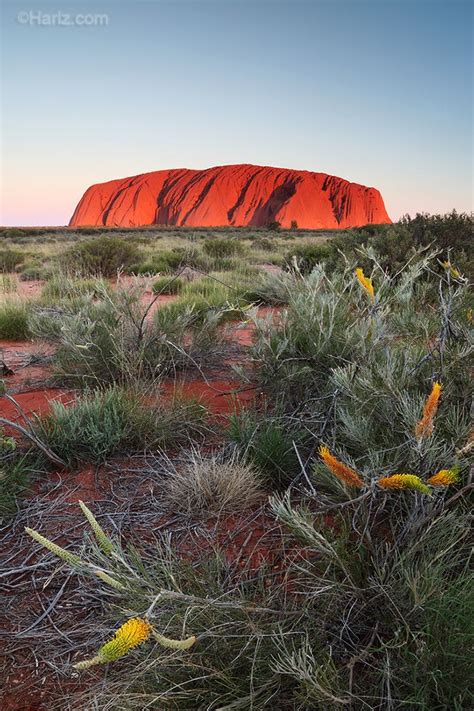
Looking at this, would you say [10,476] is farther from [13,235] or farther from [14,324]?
[13,235]

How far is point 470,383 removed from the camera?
2377mm

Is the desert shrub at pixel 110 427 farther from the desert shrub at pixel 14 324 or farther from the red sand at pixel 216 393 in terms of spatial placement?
the desert shrub at pixel 14 324

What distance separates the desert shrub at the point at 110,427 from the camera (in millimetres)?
3080

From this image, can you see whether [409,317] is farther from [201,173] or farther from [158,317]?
[201,173]

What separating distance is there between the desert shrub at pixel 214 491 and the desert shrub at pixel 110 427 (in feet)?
2.26

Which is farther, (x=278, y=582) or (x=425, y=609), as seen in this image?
(x=278, y=582)

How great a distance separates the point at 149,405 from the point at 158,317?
2.09 metres

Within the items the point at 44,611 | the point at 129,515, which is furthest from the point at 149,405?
the point at 44,611

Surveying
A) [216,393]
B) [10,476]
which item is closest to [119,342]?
[216,393]

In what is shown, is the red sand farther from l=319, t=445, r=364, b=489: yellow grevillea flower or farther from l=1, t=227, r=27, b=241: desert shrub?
l=1, t=227, r=27, b=241: desert shrub

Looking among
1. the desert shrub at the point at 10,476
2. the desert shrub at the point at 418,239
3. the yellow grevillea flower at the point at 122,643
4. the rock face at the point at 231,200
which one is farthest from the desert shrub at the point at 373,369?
the rock face at the point at 231,200

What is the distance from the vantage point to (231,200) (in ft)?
317

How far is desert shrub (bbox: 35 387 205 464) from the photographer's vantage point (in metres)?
3.08

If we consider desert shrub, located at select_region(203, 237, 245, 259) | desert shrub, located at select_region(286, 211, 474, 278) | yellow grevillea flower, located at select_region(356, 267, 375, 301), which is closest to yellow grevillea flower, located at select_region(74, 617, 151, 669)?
yellow grevillea flower, located at select_region(356, 267, 375, 301)
